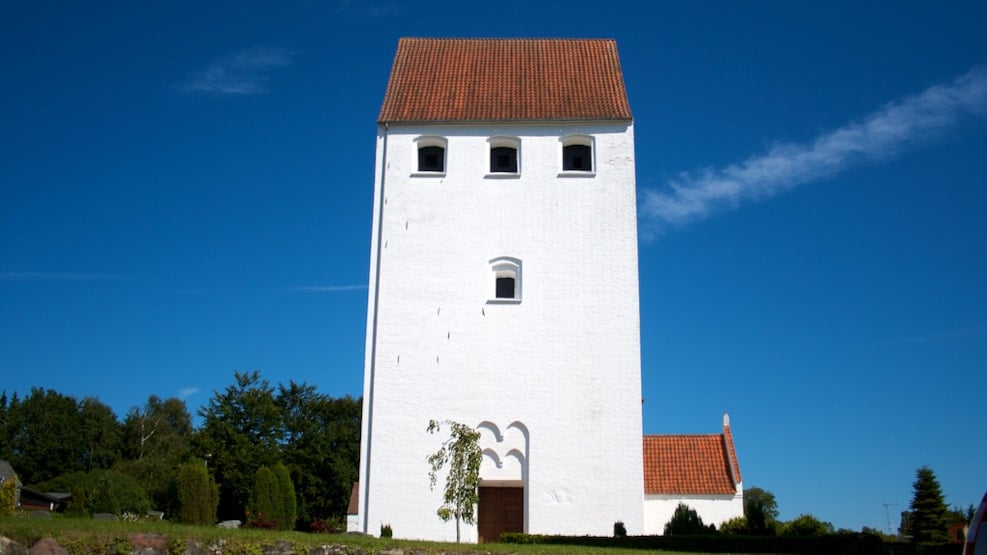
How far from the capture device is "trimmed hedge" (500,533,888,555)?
15430mm

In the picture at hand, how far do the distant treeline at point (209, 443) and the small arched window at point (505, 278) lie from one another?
18.3 m

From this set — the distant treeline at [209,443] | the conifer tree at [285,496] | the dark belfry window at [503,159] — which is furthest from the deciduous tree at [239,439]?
the dark belfry window at [503,159]

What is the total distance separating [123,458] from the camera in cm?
6034

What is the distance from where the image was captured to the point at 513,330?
19328mm

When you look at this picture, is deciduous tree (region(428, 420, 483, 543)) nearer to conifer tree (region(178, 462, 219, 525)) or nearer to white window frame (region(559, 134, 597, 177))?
white window frame (region(559, 134, 597, 177))

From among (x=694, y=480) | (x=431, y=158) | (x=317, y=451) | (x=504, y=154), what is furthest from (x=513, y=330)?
(x=317, y=451)

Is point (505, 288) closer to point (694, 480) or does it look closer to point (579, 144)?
point (579, 144)

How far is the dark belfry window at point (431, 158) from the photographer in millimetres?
21000

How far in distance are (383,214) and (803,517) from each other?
13643mm

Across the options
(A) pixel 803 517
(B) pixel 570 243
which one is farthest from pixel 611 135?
(A) pixel 803 517

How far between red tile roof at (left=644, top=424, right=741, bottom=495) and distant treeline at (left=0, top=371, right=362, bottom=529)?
46.9ft

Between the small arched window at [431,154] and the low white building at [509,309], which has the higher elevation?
the small arched window at [431,154]

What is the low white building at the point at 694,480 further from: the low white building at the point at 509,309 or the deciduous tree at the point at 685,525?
the low white building at the point at 509,309

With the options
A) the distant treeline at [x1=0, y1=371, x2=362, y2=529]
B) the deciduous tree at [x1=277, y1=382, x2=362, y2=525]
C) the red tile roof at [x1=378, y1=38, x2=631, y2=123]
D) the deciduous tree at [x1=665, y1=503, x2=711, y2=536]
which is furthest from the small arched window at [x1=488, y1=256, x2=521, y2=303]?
the deciduous tree at [x1=277, y1=382, x2=362, y2=525]
